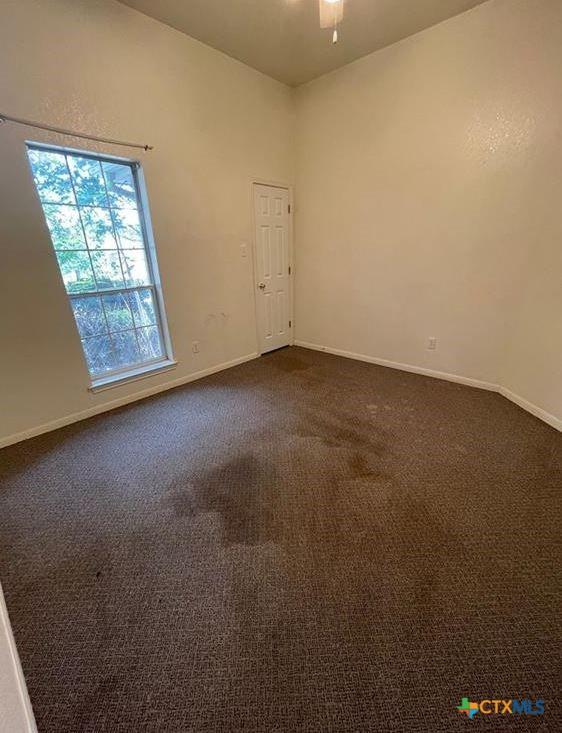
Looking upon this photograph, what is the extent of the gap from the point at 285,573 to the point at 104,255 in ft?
9.14

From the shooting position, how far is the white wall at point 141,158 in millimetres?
2045

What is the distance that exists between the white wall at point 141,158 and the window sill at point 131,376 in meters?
0.07

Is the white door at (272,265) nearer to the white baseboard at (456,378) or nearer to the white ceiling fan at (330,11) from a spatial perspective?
the white baseboard at (456,378)

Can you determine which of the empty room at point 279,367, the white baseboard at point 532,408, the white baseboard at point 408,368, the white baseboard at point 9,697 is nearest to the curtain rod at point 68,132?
the empty room at point 279,367

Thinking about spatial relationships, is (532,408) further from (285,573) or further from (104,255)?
(104,255)

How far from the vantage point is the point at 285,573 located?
54.1 inches

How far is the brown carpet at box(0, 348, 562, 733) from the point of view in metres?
1.00

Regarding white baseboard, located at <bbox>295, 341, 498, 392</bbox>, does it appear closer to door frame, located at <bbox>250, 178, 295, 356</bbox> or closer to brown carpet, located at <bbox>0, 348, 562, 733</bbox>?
door frame, located at <bbox>250, 178, 295, 356</bbox>

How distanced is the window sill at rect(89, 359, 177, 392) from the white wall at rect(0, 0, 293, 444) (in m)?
0.07

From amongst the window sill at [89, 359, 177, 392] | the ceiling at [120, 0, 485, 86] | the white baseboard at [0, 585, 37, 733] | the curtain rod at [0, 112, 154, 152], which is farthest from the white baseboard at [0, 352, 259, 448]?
the ceiling at [120, 0, 485, 86]

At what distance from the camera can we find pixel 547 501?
1.74m

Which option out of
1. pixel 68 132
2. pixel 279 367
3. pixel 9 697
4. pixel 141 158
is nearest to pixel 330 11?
pixel 141 158

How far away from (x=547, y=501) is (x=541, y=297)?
172 cm

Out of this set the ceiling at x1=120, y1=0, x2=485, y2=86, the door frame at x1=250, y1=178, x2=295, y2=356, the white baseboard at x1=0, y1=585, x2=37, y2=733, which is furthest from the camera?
the door frame at x1=250, y1=178, x2=295, y2=356
